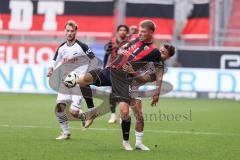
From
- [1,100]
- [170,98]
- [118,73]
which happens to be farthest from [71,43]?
[170,98]

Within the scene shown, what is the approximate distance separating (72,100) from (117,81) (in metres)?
2.06

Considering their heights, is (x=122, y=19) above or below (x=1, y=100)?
above

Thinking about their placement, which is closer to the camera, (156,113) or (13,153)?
(13,153)

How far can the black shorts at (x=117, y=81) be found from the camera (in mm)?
12734

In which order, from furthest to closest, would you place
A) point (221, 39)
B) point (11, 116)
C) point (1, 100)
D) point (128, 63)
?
point (221, 39)
point (1, 100)
point (11, 116)
point (128, 63)

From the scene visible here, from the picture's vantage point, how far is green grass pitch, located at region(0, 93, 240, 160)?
11836mm

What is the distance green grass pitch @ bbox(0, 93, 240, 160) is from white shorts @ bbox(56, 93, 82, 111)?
614 millimetres

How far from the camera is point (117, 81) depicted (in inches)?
507

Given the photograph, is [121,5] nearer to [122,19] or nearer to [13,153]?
[122,19]

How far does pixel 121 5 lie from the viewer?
3225 cm

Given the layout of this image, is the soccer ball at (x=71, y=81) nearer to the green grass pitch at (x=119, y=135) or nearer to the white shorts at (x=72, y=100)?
the white shorts at (x=72, y=100)

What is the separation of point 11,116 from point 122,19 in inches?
550

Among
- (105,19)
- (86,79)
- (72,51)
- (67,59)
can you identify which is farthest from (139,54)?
(105,19)

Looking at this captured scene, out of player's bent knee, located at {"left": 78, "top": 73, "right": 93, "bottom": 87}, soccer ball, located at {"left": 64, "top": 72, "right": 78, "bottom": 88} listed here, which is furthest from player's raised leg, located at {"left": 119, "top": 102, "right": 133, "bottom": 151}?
soccer ball, located at {"left": 64, "top": 72, "right": 78, "bottom": 88}
